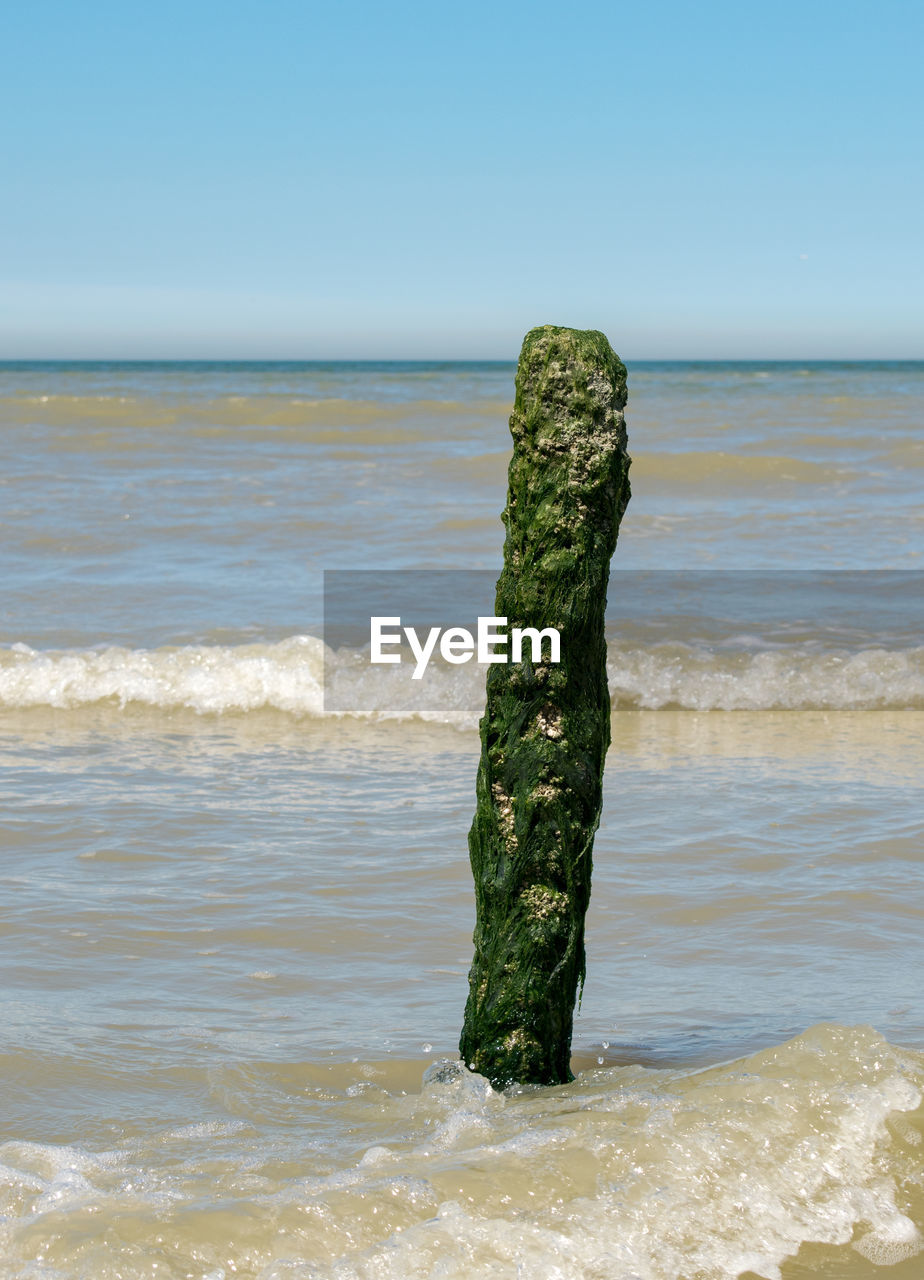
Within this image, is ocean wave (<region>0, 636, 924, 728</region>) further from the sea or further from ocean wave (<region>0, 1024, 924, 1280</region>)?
ocean wave (<region>0, 1024, 924, 1280</region>)

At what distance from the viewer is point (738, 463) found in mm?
19844

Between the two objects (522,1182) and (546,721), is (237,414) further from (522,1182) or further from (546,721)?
(522,1182)

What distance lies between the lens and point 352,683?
8.38 meters

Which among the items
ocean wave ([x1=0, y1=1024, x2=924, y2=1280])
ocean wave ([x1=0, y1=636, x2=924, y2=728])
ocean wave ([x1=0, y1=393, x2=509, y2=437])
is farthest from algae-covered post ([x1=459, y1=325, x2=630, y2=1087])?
ocean wave ([x1=0, y1=393, x2=509, y2=437])

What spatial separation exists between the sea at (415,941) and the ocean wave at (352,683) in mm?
28

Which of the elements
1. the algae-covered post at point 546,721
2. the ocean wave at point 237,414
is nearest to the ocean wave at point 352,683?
the algae-covered post at point 546,721

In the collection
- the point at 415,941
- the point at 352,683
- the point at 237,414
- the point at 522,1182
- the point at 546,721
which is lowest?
the point at 415,941

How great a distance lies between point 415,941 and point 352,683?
3894mm

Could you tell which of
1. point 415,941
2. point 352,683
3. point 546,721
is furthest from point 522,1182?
point 352,683

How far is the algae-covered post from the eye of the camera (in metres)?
3.00

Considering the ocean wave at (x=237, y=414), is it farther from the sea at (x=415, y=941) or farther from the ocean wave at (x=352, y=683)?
the ocean wave at (x=352, y=683)

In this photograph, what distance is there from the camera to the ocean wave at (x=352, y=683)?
8188 millimetres

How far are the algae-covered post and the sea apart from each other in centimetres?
24

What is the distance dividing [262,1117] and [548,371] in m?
2.05
